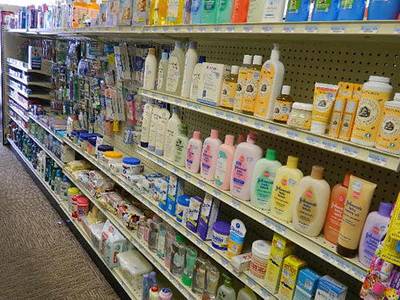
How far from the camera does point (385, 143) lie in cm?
96

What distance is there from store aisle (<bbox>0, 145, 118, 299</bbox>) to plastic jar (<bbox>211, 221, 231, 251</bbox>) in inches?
51.9

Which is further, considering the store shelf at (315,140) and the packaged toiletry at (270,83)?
the packaged toiletry at (270,83)

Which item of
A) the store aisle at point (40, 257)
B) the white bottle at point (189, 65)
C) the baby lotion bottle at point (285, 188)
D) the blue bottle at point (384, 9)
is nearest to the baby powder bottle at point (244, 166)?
the baby lotion bottle at point (285, 188)

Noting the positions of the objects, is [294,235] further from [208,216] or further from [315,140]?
[208,216]

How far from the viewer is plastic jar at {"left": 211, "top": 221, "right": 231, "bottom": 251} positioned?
1.63 meters

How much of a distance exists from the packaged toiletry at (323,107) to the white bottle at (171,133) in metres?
0.89

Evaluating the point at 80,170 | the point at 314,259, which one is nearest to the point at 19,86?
the point at 80,170

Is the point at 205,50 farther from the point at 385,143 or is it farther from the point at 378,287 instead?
the point at 378,287

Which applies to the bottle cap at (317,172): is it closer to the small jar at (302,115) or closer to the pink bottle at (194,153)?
the small jar at (302,115)

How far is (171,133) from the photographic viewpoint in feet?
6.26

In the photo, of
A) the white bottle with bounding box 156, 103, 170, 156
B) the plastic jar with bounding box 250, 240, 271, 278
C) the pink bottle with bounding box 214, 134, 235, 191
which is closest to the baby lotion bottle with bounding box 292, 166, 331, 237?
the plastic jar with bounding box 250, 240, 271, 278

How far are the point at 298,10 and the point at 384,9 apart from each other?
286mm

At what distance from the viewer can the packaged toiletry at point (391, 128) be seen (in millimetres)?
932

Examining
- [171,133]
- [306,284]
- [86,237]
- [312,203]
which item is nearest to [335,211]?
[312,203]
